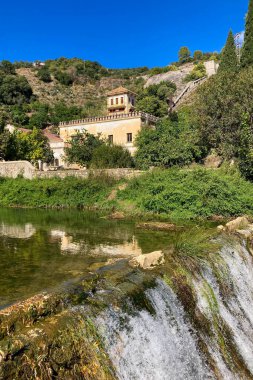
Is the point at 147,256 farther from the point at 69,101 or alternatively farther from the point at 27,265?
the point at 69,101

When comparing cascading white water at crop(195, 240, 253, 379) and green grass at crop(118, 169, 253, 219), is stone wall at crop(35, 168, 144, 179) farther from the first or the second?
cascading white water at crop(195, 240, 253, 379)

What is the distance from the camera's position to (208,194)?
24.2 m

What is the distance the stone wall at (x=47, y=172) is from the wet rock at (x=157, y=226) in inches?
427

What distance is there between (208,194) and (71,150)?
69.6 feet

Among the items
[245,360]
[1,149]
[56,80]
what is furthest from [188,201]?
[56,80]

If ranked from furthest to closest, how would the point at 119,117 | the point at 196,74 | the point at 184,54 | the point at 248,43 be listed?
the point at 184,54 → the point at 196,74 → the point at 248,43 → the point at 119,117

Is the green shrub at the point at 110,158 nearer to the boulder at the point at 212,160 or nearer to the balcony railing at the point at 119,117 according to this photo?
the balcony railing at the point at 119,117

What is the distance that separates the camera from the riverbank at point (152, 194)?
2358cm

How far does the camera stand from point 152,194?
26.2 meters

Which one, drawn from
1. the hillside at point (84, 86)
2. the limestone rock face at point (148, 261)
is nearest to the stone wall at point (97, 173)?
the limestone rock face at point (148, 261)

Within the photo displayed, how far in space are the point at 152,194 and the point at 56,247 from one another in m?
12.5

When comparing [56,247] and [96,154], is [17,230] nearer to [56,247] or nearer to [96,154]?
[56,247]

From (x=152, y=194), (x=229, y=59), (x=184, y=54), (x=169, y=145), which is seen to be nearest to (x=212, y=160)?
(x=169, y=145)

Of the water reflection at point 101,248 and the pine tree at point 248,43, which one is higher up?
the pine tree at point 248,43
